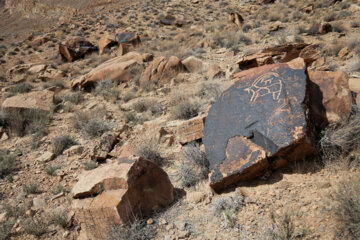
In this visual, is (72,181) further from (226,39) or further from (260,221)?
(226,39)

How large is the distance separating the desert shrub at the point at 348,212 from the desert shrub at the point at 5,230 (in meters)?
3.56

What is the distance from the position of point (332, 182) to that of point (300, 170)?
32 cm

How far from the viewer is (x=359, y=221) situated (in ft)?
5.60

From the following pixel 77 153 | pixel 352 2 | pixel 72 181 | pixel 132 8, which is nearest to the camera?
pixel 72 181

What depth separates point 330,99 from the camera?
9.68 ft

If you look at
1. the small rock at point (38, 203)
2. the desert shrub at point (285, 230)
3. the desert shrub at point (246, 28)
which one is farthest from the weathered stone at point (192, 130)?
the desert shrub at point (246, 28)

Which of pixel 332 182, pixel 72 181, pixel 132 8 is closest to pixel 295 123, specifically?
pixel 332 182

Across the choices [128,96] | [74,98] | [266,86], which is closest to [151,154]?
[266,86]

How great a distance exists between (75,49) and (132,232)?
42.9 ft

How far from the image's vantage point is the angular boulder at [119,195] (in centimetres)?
237

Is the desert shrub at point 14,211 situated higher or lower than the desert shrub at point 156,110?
lower

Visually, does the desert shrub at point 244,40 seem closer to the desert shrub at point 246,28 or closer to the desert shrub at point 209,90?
the desert shrub at point 246,28

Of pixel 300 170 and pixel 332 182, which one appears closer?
pixel 332 182

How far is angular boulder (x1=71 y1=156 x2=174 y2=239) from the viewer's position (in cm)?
237
